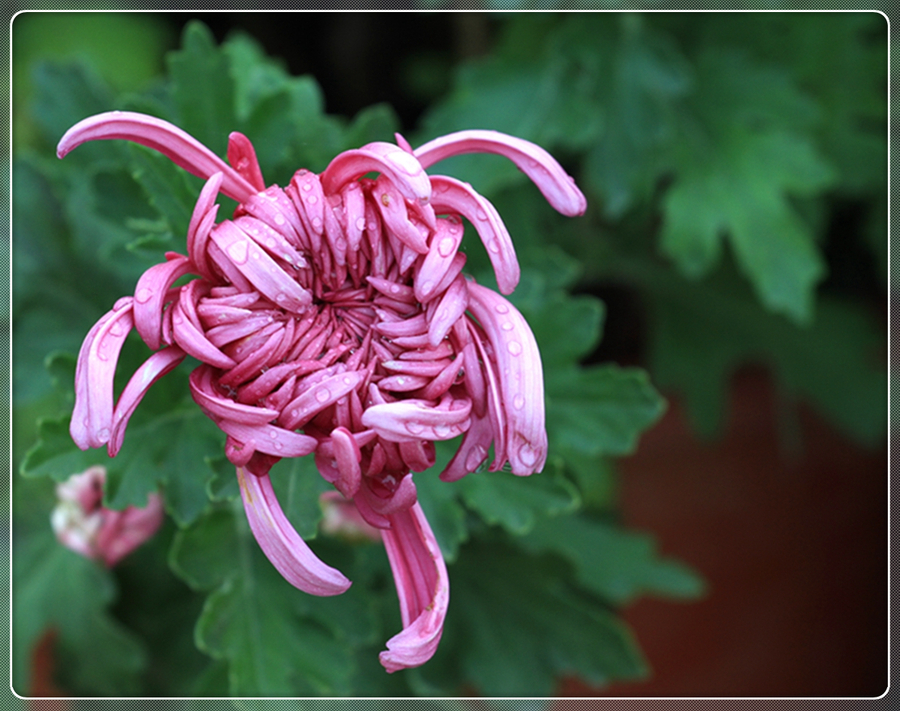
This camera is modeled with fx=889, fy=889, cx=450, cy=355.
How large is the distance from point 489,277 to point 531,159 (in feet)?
0.30

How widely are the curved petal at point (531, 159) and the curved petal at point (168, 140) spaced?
0.31 ft

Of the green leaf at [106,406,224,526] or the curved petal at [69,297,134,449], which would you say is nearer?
the curved petal at [69,297,134,449]

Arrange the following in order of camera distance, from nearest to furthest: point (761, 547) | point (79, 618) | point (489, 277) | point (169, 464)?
point (489, 277)
point (169, 464)
point (79, 618)
point (761, 547)

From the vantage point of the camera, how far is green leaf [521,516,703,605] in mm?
1060

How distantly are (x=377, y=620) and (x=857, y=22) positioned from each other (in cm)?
97

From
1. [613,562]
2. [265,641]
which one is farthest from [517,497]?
[613,562]

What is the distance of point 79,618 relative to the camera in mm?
898

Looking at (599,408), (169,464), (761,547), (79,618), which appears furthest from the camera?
(761,547)

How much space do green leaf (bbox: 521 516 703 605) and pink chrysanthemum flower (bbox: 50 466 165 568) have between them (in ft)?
1.56

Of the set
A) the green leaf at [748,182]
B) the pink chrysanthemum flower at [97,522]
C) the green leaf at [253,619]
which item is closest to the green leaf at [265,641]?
the green leaf at [253,619]

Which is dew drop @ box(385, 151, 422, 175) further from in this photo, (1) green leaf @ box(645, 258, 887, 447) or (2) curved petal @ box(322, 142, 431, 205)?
(1) green leaf @ box(645, 258, 887, 447)

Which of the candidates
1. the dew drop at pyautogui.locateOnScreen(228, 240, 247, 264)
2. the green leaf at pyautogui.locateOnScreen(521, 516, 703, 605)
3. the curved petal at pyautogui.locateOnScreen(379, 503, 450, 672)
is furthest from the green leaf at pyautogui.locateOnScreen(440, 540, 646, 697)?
the dew drop at pyautogui.locateOnScreen(228, 240, 247, 264)

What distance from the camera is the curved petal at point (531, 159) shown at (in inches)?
17.4

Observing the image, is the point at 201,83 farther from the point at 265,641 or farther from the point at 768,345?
the point at 768,345
